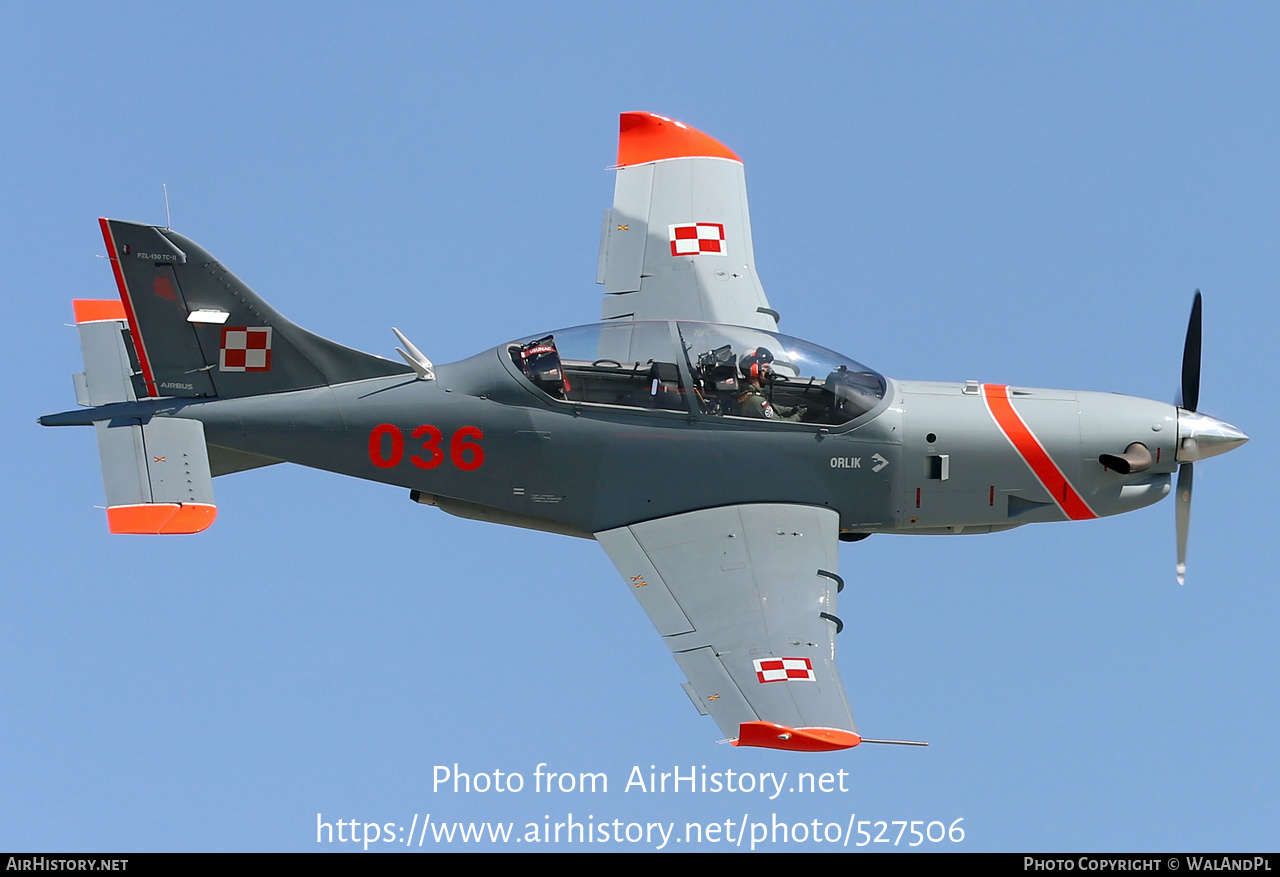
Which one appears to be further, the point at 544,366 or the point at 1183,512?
the point at 1183,512

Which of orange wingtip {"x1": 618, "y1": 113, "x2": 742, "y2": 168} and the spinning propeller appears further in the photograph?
orange wingtip {"x1": 618, "y1": 113, "x2": 742, "y2": 168}

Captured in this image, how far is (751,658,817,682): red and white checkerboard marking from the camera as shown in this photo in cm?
1494

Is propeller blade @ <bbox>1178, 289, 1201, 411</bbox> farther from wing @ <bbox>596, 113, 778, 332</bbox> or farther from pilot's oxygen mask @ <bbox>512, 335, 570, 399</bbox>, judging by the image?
pilot's oxygen mask @ <bbox>512, 335, 570, 399</bbox>

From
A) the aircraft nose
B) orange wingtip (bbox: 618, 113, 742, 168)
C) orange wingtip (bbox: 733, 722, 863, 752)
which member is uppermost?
orange wingtip (bbox: 618, 113, 742, 168)

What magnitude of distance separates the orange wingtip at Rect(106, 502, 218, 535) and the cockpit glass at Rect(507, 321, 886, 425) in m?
3.17

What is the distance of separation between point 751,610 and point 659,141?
6.83m

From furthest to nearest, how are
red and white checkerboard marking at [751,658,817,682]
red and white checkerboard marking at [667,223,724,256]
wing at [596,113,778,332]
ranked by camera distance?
red and white checkerboard marking at [667,223,724,256] < wing at [596,113,778,332] < red and white checkerboard marking at [751,658,817,682]

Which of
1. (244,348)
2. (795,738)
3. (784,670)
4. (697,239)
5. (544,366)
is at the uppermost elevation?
(697,239)

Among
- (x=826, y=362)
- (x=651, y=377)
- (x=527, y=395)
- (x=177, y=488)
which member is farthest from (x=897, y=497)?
(x=177, y=488)

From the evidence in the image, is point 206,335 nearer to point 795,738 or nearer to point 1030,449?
point 795,738

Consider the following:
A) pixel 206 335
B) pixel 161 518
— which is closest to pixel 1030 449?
pixel 206 335

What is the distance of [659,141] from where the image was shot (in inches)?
803

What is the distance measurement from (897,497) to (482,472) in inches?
153

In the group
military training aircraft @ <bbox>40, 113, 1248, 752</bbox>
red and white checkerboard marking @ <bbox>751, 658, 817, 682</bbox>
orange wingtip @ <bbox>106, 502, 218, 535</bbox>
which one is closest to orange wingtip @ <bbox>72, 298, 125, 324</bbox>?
military training aircraft @ <bbox>40, 113, 1248, 752</bbox>
